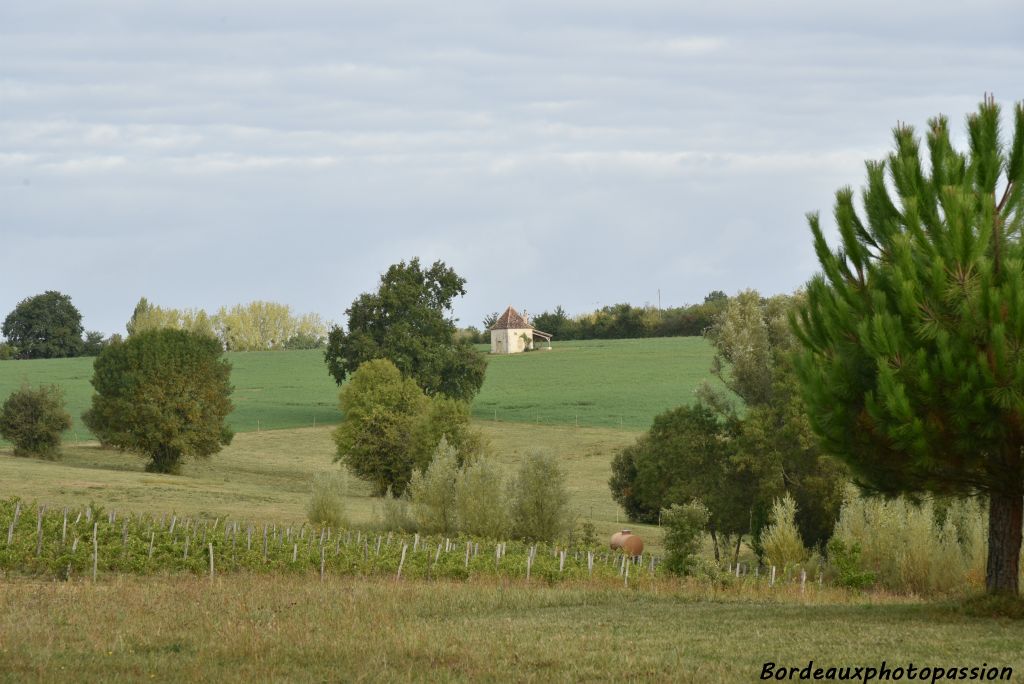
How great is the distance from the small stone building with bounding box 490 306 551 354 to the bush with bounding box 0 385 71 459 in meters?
62.2

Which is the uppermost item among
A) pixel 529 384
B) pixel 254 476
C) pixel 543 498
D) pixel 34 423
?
pixel 529 384

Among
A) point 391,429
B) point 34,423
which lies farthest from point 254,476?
point 34,423

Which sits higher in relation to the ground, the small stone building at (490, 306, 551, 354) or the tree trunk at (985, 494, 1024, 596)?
the small stone building at (490, 306, 551, 354)

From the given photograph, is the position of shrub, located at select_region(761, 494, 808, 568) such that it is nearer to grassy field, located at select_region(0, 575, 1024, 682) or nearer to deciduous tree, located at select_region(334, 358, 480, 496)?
grassy field, located at select_region(0, 575, 1024, 682)

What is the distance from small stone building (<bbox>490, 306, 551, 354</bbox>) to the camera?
122 meters

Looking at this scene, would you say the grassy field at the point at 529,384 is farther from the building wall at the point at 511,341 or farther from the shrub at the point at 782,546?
the shrub at the point at 782,546

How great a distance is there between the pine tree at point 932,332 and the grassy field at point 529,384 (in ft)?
181

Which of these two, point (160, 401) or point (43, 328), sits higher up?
point (43, 328)

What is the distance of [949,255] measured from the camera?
1569 centimetres

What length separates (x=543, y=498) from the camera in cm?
3572

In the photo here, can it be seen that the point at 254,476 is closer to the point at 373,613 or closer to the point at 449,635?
the point at 373,613

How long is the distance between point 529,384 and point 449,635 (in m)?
81.9

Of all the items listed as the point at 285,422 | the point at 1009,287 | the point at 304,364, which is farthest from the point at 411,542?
the point at 304,364

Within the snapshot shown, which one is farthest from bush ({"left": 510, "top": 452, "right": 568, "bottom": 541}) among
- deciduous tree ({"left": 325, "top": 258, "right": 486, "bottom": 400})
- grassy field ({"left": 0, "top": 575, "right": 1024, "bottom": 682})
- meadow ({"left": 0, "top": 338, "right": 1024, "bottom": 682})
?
deciduous tree ({"left": 325, "top": 258, "right": 486, "bottom": 400})
